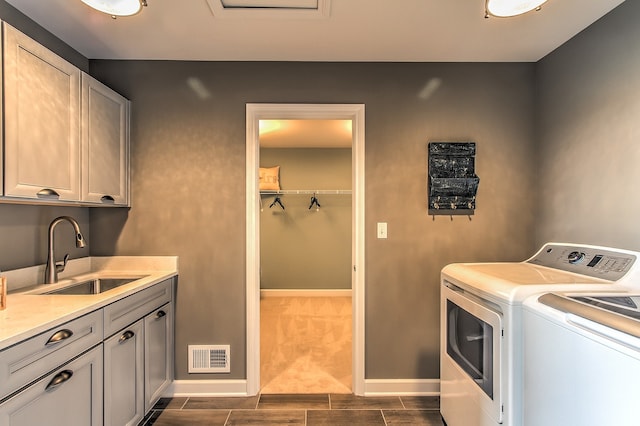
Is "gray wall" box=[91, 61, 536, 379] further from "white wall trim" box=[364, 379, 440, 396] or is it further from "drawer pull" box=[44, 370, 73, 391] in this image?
"drawer pull" box=[44, 370, 73, 391]

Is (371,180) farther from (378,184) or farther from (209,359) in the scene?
(209,359)

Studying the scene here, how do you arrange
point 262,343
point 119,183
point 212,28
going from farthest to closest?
point 262,343, point 119,183, point 212,28

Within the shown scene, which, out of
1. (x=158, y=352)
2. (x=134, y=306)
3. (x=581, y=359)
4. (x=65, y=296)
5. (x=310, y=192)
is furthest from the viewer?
(x=310, y=192)

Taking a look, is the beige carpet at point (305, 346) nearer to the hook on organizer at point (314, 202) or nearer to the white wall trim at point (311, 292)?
the white wall trim at point (311, 292)

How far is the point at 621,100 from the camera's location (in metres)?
1.69

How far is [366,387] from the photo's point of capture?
2.30 metres

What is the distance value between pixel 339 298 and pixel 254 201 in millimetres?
3094

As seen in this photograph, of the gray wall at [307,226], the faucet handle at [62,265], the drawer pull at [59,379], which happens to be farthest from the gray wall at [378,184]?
the gray wall at [307,226]

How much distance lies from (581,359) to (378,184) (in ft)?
4.98

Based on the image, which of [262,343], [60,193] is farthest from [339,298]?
[60,193]

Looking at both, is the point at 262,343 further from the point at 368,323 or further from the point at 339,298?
the point at 339,298

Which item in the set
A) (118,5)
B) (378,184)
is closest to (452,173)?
(378,184)

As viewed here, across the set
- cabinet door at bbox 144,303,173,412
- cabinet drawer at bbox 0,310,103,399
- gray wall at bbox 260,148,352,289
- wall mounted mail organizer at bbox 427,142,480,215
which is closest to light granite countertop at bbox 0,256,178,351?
cabinet drawer at bbox 0,310,103,399

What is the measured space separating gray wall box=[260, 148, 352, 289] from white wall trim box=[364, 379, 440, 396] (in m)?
2.77
